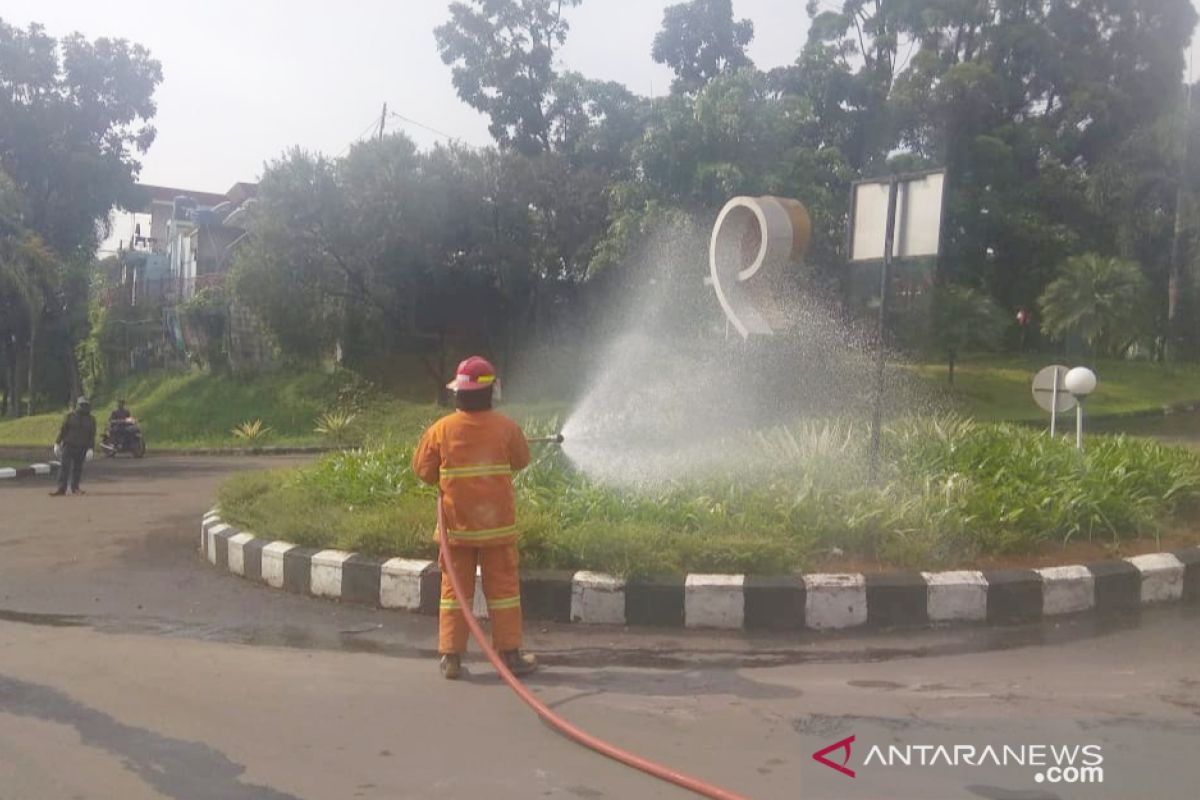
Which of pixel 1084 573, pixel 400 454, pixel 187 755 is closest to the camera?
pixel 187 755

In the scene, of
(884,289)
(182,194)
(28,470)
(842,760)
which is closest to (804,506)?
(884,289)

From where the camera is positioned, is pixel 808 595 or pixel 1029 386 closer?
pixel 808 595

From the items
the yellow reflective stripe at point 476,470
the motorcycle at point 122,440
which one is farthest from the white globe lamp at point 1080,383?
the motorcycle at point 122,440

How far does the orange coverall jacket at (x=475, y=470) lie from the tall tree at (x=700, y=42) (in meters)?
26.2

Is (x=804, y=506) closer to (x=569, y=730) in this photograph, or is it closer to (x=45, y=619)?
(x=569, y=730)

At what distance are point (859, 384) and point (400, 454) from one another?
266 inches

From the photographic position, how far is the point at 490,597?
16.9ft

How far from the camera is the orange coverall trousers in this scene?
5.02 metres

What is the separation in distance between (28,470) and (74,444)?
4063 mm

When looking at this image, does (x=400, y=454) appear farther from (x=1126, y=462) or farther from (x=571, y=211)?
(x=571, y=211)

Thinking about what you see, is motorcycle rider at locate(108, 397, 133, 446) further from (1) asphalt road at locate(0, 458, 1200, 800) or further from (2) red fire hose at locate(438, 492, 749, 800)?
(2) red fire hose at locate(438, 492, 749, 800)

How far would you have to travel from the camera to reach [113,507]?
12.1m

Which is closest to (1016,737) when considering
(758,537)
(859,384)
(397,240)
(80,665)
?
(758,537)

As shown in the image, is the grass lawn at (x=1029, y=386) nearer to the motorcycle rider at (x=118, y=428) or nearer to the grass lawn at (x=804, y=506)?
the grass lawn at (x=804, y=506)
